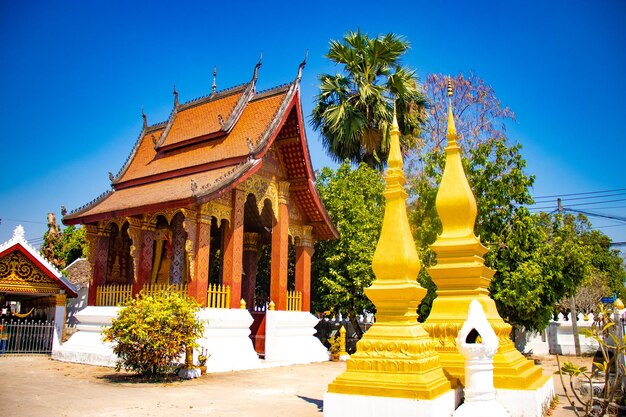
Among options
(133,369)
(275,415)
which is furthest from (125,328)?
(275,415)

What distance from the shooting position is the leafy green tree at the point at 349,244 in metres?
18.3

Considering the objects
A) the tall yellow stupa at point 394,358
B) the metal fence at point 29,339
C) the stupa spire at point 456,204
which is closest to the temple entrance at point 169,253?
the metal fence at point 29,339

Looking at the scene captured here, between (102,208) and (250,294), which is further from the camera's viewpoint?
(250,294)

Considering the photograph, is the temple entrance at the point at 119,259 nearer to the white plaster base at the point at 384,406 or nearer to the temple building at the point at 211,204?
the temple building at the point at 211,204

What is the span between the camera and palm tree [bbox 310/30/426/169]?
21547mm

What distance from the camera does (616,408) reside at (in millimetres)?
7035

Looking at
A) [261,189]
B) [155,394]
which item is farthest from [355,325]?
[155,394]

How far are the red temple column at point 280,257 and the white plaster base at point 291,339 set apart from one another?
1.45 ft

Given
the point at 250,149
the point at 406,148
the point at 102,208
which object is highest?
the point at 406,148

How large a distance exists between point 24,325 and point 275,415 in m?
11.9

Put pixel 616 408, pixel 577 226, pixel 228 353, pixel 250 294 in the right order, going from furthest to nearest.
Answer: pixel 577 226 → pixel 250 294 → pixel 228 353 → pixel 616 408

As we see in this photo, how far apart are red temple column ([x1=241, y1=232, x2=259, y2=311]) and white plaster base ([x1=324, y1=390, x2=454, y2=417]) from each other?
12.8 metres

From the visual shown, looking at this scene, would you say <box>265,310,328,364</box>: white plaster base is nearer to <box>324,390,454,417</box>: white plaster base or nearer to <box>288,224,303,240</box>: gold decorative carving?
<box>288,224,303,240</box>: gold decorative carving

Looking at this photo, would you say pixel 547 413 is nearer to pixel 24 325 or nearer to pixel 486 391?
pixel 486 391
